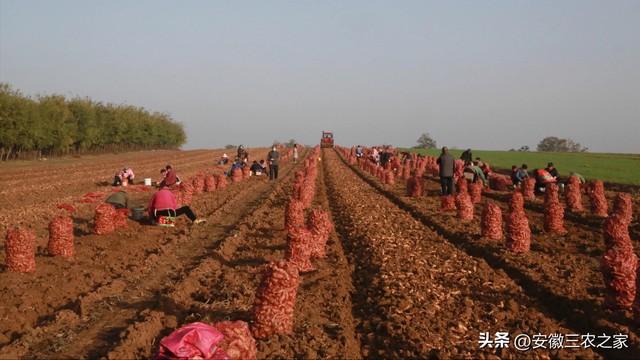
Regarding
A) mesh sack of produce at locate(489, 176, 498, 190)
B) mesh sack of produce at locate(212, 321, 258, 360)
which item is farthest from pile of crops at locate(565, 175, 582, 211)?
mesh sack of produce at locate(212, 321, 258, 360)

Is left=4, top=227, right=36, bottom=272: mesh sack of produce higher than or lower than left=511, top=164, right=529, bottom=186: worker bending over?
lower

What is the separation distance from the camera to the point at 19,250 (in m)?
7.94

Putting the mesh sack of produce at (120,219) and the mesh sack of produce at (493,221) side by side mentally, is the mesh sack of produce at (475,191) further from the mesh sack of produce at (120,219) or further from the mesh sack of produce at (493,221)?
the mesh sack of produce at (120,219)

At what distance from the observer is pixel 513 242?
926 centimetres

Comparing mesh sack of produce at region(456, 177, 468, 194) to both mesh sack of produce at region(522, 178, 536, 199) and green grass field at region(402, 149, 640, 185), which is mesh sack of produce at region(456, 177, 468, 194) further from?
green grass field at region(402, 149, 640, 185)

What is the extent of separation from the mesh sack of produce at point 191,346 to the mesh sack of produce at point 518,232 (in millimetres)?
6817

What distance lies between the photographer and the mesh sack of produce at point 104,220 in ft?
35.5

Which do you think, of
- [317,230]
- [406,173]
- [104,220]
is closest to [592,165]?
[406,173]

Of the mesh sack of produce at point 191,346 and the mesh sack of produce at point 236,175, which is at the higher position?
the mesh sack of produce at point 236,175

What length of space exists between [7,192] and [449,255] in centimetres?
1813

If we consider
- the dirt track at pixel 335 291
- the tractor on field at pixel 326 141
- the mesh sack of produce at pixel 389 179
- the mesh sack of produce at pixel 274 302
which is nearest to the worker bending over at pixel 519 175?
the mesh sack of produce at pixel 389 179

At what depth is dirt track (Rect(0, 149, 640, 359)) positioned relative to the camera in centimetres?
551

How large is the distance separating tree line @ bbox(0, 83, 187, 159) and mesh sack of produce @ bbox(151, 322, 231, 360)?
121 feet

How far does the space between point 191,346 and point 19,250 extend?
5.50 meters
